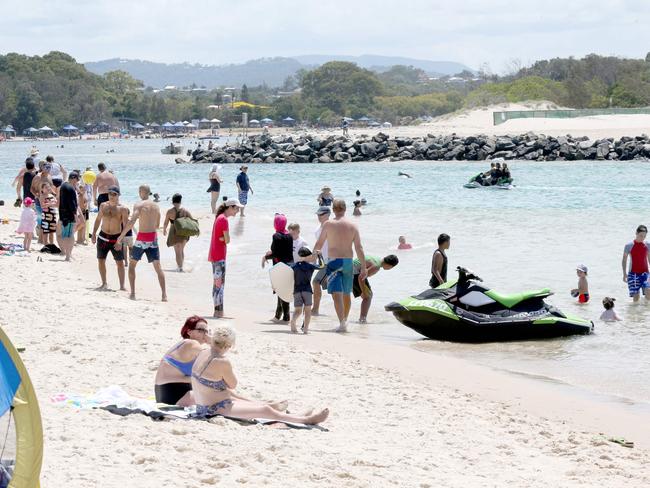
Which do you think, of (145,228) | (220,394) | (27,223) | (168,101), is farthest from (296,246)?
(168,101)

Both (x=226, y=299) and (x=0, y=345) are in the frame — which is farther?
(x=226, y=299)

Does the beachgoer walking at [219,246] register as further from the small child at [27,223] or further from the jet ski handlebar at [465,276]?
the small child at [27,223]

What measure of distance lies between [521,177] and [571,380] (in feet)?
110

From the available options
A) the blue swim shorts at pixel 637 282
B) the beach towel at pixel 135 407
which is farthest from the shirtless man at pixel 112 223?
the blue swim shorts at pixel 637 282

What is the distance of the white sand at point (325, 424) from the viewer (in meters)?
5.88

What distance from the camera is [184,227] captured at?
15.0 metres

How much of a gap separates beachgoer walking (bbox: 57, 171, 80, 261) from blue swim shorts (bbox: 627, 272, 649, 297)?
305 inches

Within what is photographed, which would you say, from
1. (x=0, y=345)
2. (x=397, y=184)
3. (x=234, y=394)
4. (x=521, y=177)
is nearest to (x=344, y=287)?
(x=234, y=394)

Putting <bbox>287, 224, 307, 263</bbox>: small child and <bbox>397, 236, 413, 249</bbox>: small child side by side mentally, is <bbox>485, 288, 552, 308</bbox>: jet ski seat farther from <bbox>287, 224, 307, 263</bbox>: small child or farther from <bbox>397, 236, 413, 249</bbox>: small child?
<bbox>397, 236, 413, 249</bbox>: small child

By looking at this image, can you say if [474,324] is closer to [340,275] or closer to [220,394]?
[340,275]

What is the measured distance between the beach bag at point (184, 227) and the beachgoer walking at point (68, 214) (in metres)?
1.51

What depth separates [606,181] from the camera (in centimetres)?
3947

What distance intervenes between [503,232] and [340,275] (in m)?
12.2

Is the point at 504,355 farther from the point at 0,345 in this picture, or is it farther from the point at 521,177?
the point at 521,177
